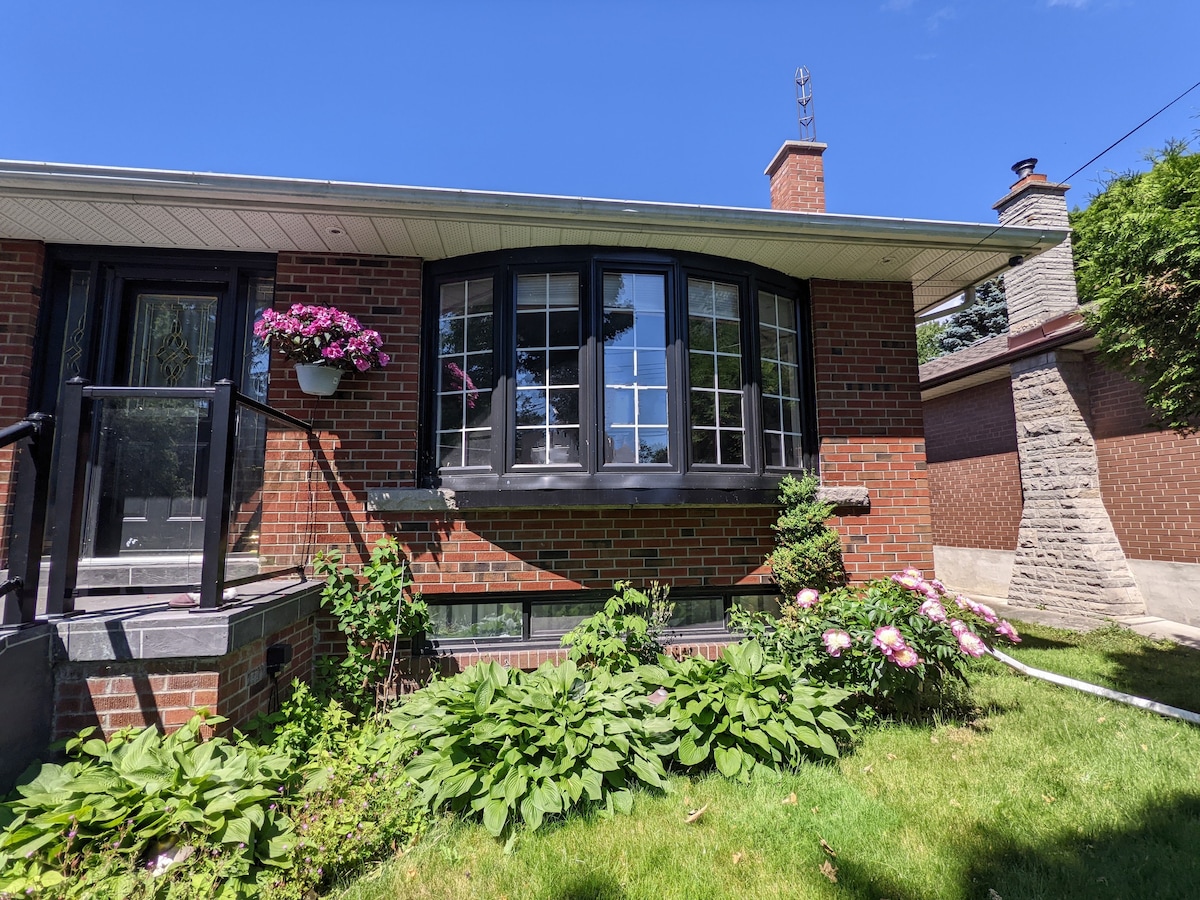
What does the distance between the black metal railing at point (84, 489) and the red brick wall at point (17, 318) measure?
72.5 inches

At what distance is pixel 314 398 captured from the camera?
A: 438cm

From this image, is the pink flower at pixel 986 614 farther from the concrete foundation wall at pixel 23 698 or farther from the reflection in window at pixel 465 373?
the concrete foundation wall at pixel 23 698

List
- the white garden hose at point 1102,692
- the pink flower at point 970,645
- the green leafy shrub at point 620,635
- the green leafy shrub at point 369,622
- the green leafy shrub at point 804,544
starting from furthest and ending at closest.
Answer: the green leafy shrub at point 804,544
the green leafy shrub at point 369,622
the green leafy shrub at point 620,635
the white garden hose at point 1102,692
the pink flower at point 970,645

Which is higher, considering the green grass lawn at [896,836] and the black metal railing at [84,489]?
the black metal railing at [84,489]

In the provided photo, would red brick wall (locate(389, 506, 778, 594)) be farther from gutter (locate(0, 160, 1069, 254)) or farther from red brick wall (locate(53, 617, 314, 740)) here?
gutter (locate(0, 160, 1069, 254))

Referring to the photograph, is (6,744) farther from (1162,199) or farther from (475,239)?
(1162,199)

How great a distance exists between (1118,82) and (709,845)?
954cm

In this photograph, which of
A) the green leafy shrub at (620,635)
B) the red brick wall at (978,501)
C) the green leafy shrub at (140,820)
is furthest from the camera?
the red brick wall at (978,501)

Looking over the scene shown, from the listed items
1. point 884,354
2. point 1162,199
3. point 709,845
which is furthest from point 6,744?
point 1162,199

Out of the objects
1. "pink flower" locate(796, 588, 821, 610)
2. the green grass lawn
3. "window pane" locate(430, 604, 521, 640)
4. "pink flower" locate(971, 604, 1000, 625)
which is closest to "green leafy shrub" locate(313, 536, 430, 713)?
"window pane" locate(430, 604, 521, 640)

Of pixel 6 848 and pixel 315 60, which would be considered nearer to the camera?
pixel 6 848

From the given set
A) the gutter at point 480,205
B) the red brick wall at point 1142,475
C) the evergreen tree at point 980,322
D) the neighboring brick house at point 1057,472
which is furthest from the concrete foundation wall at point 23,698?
the evergreen tree at point 980,322

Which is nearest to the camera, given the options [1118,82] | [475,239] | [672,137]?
[475,239]

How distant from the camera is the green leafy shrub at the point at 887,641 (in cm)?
337
